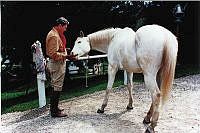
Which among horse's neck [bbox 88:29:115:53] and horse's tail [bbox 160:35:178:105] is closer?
horse's tail [bbox 160:35:178:105]

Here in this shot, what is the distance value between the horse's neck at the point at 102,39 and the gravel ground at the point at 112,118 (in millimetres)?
1363

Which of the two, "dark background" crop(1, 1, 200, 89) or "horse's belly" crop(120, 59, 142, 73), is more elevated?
"dark background" crop(1, 1, 200, 89)

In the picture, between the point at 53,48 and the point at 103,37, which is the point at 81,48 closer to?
the point at 103,37

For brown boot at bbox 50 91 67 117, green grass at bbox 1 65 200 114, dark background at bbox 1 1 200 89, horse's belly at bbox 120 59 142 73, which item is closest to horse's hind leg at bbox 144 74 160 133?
horse's belly at bbox 120 59 142 73

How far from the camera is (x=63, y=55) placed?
345cm

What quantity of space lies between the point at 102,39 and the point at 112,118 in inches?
64.0

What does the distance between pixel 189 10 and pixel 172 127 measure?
421 inches

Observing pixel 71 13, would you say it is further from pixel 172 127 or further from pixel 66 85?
pixel 172 127

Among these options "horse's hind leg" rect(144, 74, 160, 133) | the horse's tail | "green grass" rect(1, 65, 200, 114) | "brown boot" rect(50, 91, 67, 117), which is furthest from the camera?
"green grass" rect(1, 65, 200, 114)

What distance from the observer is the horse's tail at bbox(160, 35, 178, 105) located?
8.95 feet

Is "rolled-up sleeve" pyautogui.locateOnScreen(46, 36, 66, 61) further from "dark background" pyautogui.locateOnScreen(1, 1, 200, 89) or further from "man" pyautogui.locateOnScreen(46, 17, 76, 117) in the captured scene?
"dark background" pyautogui.locateOnScreen(1, 1, 200, 89)

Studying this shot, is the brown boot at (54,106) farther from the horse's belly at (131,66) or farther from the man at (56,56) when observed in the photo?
the horse's belly at (131,66)

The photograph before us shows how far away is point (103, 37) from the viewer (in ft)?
12.9

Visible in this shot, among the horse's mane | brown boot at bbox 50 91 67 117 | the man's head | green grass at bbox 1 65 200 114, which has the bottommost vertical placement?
green grass at bbox 1 65 200 114
